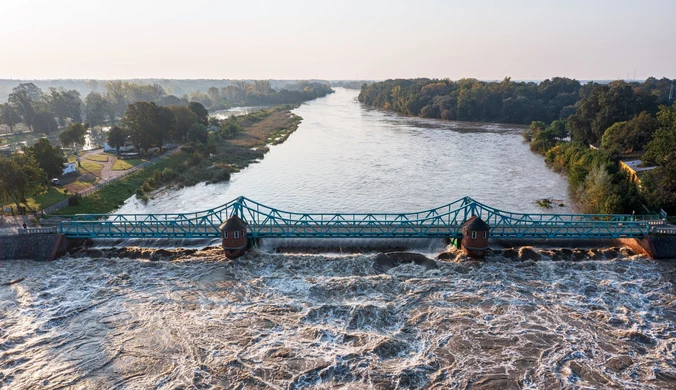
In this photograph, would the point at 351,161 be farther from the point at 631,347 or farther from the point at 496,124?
the point at 496,124

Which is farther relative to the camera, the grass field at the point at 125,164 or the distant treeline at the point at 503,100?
the distant treeline at the point at 503,100

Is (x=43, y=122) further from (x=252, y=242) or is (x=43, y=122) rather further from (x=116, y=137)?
(x=252, y=242)

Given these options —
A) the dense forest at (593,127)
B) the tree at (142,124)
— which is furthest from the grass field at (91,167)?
the dense forest at (593,127)

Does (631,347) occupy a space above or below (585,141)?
below

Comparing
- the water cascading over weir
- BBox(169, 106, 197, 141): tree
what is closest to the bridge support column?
the water cascading over weir

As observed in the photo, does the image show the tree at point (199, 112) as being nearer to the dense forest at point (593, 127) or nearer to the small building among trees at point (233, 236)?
the small building among trees at point (233, 236)

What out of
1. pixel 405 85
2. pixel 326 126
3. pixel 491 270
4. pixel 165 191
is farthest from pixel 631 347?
pixel 405 85

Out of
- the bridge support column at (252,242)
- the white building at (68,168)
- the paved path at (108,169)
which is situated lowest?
the bridge support column at (252,242)
